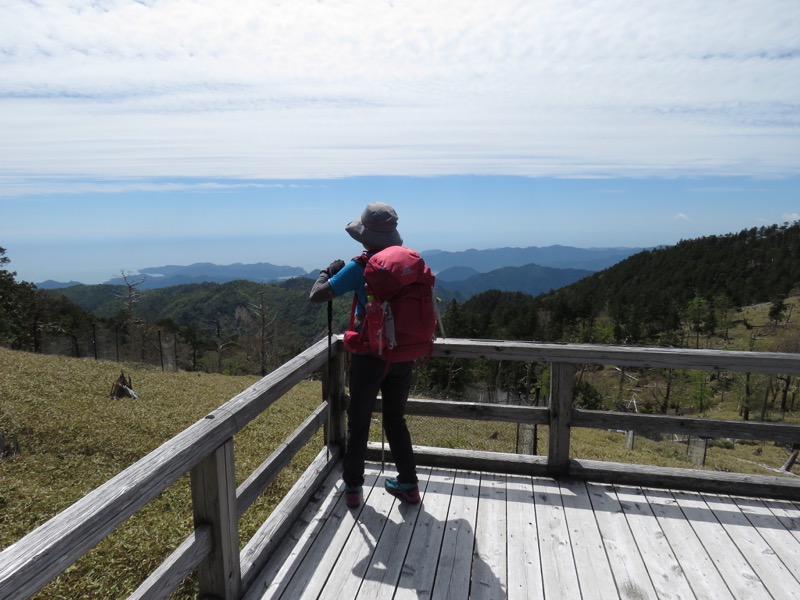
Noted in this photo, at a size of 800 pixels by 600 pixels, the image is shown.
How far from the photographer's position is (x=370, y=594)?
298cm

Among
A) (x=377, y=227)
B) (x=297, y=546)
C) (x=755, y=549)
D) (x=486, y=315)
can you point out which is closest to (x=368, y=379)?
(x=377, y=227)

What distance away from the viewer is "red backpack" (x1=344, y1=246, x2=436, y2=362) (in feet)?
10.9

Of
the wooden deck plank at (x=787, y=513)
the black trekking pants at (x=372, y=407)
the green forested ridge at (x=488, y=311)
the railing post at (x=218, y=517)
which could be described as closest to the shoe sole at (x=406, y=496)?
the black trekking pants at (x=372, y=407)

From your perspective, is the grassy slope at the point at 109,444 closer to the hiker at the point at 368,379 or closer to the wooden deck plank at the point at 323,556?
the wooden deck plank at the point at 323,556

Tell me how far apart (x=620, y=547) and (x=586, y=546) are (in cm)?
22

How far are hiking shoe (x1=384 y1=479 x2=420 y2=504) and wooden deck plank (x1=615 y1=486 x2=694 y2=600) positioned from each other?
1539mm

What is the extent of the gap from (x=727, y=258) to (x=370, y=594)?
147355mm

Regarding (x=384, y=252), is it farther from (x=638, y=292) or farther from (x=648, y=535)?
(x=638, y=292)

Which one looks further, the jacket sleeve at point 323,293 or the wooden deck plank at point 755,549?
the jacket sleeve at point 323,293

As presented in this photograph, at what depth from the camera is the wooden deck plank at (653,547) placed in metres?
3.05

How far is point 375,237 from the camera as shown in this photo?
141 inches

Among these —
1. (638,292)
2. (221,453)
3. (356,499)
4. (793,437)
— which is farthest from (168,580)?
(638,292)

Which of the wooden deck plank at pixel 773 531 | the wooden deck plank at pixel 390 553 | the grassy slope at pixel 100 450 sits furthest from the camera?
the grassy slope at pixel 100 450

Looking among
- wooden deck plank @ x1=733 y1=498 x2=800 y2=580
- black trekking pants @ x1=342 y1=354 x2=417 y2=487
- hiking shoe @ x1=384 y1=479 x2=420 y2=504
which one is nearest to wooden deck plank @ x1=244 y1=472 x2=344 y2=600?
black trekking pants @ x1=342 y1=354 x2=417 y2=487
